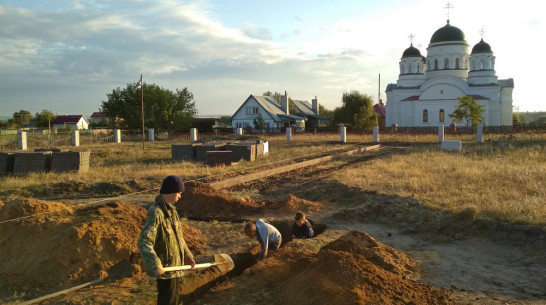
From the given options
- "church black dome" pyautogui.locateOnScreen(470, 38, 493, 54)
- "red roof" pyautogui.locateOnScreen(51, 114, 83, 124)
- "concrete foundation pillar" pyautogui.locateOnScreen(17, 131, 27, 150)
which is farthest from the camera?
"red roof" pyautogui.locateOnScreen(51, 114, 83, 124)

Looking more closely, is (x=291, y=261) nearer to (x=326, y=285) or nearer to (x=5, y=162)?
(x=326, y=285)

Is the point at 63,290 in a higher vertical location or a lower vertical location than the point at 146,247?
lower

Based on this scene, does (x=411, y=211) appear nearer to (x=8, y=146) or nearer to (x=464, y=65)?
(x=8, y=146)

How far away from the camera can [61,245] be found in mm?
5711

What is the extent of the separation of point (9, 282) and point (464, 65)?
66.5m

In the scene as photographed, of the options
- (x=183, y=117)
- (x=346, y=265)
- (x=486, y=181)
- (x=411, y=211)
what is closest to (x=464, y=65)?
(x=183, y=117)

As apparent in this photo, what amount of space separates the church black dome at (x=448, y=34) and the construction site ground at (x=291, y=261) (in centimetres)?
5940

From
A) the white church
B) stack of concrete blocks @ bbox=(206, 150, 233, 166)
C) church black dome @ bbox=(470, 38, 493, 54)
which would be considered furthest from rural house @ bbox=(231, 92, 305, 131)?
stack of concrete blocks @ bbox=(206, 150, 233, 166)

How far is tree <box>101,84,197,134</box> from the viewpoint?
159 feet

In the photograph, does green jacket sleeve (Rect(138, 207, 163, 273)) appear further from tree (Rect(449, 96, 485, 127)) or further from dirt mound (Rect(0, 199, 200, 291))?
tree (Rect(449, 96, 485, 127))

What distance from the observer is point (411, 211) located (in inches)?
380

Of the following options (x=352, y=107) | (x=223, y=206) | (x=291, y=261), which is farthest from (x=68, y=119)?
(x=291, y=261)

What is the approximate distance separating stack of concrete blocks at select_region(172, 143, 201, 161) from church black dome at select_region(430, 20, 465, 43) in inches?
2054

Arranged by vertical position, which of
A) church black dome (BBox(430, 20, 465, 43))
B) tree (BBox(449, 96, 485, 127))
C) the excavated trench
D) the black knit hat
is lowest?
the excavated trench
